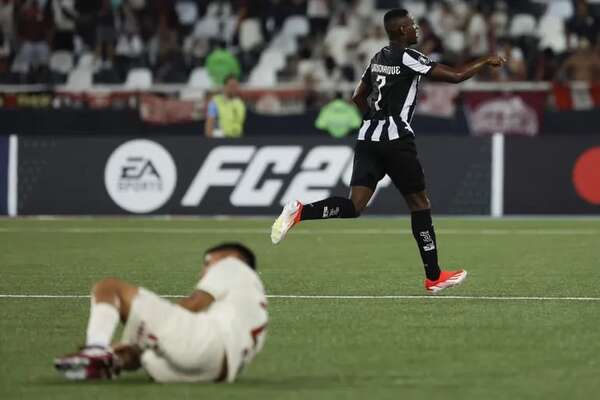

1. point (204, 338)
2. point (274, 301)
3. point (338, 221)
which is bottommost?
point (338, 221)

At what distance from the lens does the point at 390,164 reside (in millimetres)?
11703

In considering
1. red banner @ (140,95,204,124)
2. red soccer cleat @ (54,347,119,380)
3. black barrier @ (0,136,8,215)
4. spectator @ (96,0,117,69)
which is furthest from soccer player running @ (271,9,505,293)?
spectator @ (96,0,117,69)

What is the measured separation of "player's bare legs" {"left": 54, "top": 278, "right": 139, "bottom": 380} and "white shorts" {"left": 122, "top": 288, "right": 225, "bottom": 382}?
0.07 meters

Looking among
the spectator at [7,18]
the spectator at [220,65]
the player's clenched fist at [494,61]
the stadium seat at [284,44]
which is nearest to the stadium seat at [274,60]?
the stadium seat at [284,44]

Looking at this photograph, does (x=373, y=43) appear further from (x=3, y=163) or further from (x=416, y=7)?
(x=3, y=163)

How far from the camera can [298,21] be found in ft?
92.7

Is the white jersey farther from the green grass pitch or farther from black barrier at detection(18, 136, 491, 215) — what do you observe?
black barrier at detection(18, 136, 491, 215)

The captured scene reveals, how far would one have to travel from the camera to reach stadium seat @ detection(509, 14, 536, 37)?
27562 millimetres

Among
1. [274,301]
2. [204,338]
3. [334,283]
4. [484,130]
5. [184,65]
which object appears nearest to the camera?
[204,338]

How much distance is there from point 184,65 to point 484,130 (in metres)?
6.00

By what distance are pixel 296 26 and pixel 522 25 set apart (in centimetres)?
415

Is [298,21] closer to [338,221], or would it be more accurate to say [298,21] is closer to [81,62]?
[81,62]

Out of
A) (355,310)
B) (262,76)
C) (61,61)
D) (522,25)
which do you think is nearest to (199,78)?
(262,76)

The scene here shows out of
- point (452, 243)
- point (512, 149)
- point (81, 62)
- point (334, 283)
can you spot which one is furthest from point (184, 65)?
point (334, 283)
